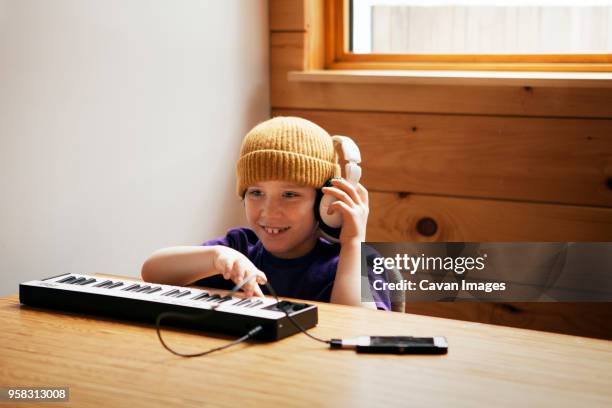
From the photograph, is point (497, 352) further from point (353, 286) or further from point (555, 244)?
point (555, 244)

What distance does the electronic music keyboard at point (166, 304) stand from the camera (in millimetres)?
1158

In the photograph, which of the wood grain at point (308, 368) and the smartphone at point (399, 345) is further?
the smartphone at point (399, 345)

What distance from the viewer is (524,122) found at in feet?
7.27

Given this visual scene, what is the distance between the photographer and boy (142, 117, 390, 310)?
1.52 meters

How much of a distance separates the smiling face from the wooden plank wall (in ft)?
2.69

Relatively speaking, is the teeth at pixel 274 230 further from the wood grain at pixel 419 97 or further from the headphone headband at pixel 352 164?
the wood grain at pixel 419 97

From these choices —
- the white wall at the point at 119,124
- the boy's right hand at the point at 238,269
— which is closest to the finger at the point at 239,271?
the boy's right hand at the point at 238,269

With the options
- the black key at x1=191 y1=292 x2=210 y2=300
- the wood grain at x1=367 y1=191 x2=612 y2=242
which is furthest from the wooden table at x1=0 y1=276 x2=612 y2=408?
the wood grain at x1=367 y1=191 x2=612 y2=242

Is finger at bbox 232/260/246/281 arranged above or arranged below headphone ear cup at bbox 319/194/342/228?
below

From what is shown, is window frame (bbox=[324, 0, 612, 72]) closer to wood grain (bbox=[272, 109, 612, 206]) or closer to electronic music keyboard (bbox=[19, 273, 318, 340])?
wood grain (bbox=[272, 109, 612, 206])

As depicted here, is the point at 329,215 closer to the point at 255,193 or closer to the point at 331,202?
the point at 331,202

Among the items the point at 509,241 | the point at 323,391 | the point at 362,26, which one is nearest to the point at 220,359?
the point at 323,391

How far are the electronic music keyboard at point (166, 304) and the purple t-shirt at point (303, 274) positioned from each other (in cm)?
29

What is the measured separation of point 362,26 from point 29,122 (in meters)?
1.24
